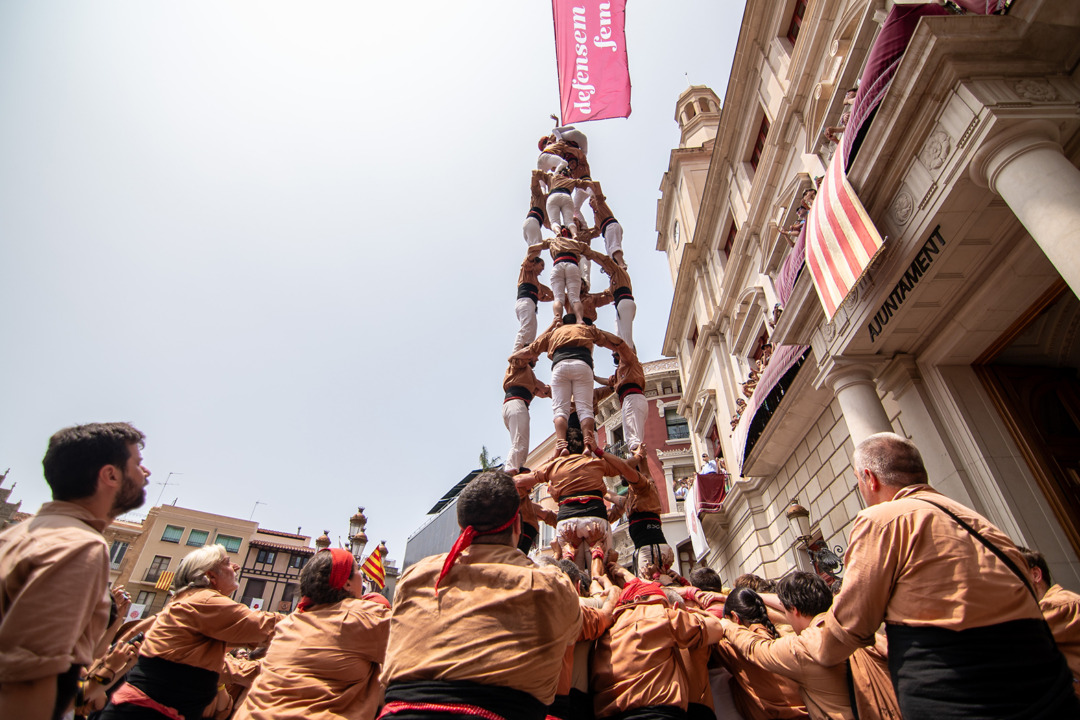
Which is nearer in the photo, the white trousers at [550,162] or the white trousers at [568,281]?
the white trousers at [568,281]

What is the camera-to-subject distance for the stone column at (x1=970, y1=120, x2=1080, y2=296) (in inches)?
136

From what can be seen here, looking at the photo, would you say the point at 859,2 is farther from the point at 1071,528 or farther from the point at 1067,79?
the point at 1071,528

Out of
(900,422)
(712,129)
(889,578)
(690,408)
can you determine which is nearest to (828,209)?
(900,422)

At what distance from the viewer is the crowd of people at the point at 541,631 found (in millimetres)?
1551

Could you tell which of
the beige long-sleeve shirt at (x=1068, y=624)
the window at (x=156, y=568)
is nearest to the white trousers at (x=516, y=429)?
the beige long-sleeve shirt at (x=1068, y=624)

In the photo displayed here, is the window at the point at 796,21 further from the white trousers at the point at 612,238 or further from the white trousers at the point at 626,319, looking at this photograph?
the white trousers at the point at 626,319

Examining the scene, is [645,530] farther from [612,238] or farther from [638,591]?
[612,238]

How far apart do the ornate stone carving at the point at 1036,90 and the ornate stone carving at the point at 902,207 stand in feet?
3.26

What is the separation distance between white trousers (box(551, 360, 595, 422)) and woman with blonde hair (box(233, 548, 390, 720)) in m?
3.64

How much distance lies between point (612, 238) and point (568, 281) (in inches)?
71.2

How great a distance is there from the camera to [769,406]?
31.7 ft

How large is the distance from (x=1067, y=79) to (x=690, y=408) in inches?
599

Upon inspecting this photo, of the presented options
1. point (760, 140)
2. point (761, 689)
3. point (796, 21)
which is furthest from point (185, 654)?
point (760, 140)

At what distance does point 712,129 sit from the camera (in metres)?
19.8
